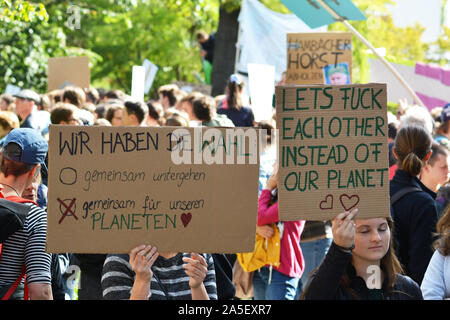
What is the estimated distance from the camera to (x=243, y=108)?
10.1 m

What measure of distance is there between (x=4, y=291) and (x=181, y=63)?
23140 mm

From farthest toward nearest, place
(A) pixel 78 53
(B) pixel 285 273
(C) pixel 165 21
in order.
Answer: (C) pixel 165 21
(A) pixel 78 53
(B) pixel 285 273

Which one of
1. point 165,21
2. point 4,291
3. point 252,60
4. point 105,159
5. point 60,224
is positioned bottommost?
point 4,291

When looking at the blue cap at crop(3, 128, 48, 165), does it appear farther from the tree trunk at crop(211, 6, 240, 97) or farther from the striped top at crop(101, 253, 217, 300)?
the tree trunk at crop(211, 6, 240, 97)

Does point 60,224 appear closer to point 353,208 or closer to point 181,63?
point 353,208

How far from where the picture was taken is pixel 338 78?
342 inches

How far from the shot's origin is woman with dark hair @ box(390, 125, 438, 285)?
206 inches

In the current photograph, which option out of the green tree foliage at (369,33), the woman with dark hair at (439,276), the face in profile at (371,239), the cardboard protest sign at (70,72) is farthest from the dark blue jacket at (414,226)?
the green tree foliage at (369,33)

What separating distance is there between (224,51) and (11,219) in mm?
14418

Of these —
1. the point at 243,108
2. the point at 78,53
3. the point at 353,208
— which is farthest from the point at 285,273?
the point at 78,53

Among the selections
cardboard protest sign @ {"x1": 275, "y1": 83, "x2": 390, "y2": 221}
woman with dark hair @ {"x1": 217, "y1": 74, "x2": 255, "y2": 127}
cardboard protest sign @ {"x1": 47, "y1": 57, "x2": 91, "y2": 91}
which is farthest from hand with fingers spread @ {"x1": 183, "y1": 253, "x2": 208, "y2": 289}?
cardboard protest sign @ {"x1": 47, "y1": 57, "x2": 91, "y2": 91}

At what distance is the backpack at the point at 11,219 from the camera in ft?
12.0

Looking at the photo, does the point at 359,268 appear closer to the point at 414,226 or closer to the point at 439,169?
the point at 414,226

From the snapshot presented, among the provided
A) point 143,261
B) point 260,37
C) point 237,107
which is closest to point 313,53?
point 237,107
